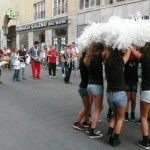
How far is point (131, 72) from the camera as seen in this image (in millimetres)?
6254

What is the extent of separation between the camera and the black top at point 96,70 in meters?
5.33

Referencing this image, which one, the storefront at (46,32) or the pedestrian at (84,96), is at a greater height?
the storefront at (46,32)

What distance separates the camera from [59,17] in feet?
85.0

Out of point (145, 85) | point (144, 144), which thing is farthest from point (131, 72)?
point (144, 144)

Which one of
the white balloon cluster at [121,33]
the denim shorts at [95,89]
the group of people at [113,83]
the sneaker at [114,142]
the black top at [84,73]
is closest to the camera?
the white balloon cluster at [121,33]

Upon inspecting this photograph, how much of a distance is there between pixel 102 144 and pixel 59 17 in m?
21.6

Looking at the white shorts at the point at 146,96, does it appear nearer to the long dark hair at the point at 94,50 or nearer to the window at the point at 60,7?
the long dark hair at the point at 94,50

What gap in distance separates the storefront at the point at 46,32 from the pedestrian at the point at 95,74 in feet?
64.4

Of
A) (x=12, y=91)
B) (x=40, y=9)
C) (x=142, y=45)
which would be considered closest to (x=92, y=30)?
(x=142, y=45)

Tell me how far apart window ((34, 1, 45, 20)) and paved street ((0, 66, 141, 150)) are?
1979 centimetres

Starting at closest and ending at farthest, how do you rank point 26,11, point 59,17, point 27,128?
point 27,128 < point 59,17 < point 26,11

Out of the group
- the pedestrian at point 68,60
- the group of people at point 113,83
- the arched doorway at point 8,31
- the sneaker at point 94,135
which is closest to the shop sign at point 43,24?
the arched doorway at point 8,31

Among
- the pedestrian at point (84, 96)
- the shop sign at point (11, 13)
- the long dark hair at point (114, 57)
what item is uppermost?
the shop sign at point (11, 13)

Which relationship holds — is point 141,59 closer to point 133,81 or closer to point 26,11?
point 133,81
